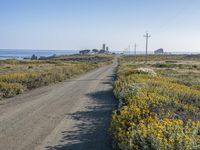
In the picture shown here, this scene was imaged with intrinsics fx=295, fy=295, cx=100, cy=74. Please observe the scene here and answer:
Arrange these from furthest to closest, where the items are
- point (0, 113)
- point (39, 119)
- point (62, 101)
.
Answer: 1. point (62, 101)
2. point (0, 113)
3. point (39, 119)

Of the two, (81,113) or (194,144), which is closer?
(194,144)

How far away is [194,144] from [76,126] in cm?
550

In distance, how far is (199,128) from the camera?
23.8 ft

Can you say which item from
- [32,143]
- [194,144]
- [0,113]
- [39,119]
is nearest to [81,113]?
[39,119]

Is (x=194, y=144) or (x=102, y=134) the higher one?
(x=194, y=144)

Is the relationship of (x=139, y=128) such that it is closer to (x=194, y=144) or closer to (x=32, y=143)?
(x=194, y=144)

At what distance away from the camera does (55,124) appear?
10773 mm

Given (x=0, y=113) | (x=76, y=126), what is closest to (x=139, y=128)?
(x=76, y=126)

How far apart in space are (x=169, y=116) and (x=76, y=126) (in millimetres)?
3426

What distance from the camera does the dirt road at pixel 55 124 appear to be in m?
8.48

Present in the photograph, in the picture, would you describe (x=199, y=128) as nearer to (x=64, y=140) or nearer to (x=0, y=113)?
(x=64, y=140)

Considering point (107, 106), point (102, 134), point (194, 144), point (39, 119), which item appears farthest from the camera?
point (107, 106)

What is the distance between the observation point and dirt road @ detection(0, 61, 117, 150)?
8.48 metres

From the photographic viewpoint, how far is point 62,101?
16172 mm
